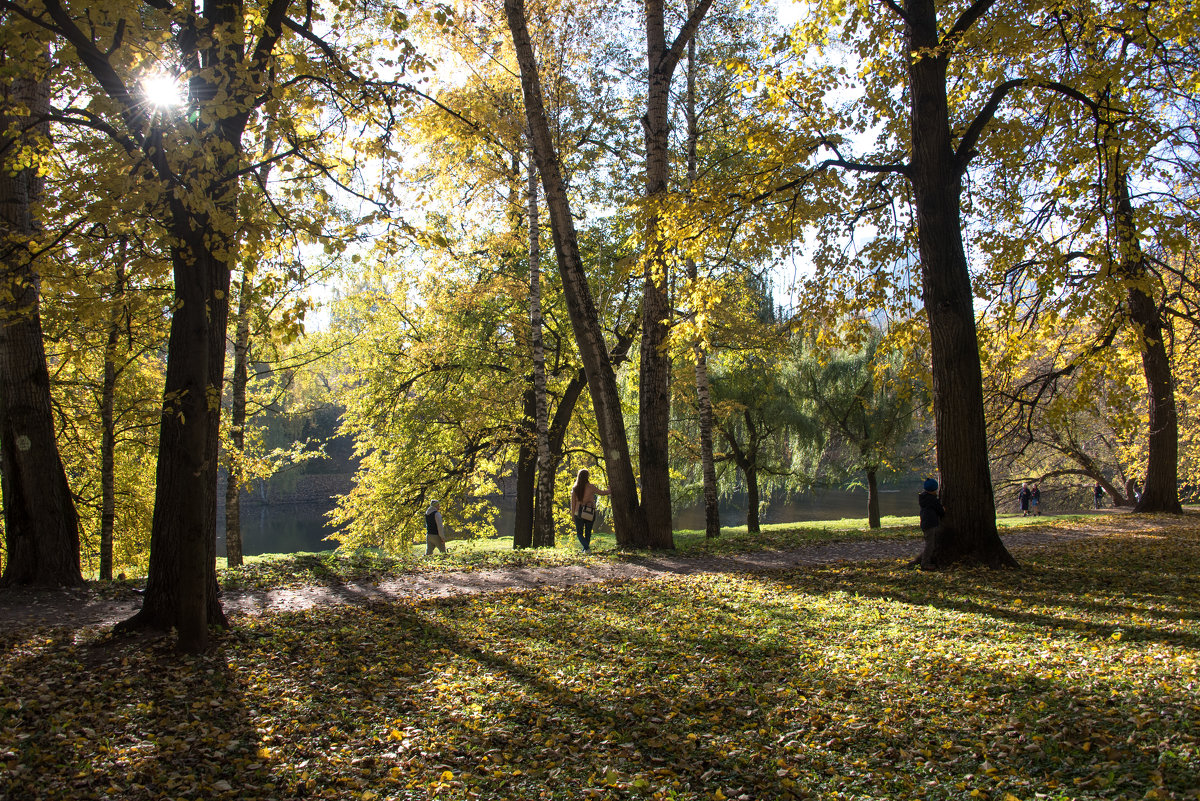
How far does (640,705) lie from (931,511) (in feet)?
19.3

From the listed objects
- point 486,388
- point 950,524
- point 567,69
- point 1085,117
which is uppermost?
point 567,69

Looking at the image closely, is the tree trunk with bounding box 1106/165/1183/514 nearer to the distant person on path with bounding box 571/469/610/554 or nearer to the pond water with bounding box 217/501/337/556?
the distant person on path with bounding box 571/469/610/554

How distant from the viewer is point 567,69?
45.4 feet

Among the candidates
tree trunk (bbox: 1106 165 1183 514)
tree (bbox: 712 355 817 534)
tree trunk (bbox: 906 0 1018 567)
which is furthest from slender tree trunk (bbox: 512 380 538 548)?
tree trunk (bbox: 1106 165 1183 514)

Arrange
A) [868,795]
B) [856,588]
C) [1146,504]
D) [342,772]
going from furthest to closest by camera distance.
Result: 1. [1146,504]
2. [856,588]
3. [342,772]
4. [868,795]

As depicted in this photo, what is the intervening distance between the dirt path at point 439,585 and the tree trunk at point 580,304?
109 cm

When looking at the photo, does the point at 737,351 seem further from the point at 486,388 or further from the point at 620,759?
the point at 620,759

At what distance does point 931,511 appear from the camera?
8836 millimetres

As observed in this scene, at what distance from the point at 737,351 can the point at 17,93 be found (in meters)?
13.2

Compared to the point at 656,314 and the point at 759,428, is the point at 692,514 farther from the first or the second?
the point at 656,314

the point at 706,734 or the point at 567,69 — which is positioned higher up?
the point at 567,69

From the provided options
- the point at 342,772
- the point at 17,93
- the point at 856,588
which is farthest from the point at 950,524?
the point at 17,93

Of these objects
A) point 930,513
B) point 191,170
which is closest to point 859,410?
point 930,513

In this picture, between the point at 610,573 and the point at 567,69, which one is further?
the point at 567,69
